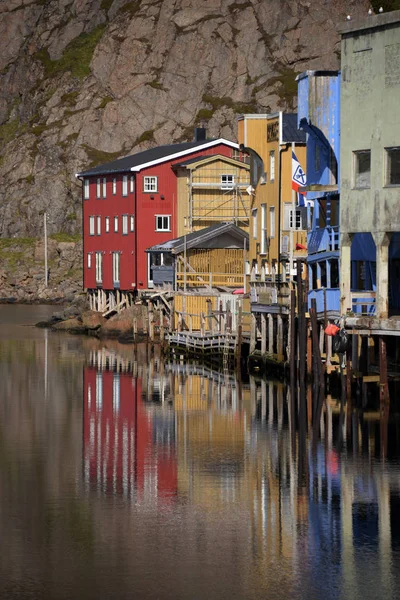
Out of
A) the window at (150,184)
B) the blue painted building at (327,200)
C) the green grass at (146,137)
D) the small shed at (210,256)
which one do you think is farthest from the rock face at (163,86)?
the blue painted building at (327,200)

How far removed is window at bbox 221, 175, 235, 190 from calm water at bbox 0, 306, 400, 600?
3772 cm

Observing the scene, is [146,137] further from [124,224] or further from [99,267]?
[124,224]

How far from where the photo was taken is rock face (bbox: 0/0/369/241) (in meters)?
171

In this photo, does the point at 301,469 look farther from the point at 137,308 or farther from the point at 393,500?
the point at 137,308

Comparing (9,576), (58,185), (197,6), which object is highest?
(197,6)

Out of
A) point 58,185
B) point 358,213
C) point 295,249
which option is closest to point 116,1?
point 58,185

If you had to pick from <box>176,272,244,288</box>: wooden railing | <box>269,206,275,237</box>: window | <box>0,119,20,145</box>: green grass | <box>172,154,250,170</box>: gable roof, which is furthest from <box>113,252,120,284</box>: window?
<box>0,119,20,145</box>: green grass

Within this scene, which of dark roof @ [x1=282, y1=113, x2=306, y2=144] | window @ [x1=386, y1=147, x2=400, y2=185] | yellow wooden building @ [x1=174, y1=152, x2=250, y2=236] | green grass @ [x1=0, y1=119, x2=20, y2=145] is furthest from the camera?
green grass @ [x1=0, y1=119, x2=20, y2=145]

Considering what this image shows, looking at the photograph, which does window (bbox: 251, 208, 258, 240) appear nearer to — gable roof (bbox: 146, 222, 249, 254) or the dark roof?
gable roof (bbox: 146, 222, 249, 254)

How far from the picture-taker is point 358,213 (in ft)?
150

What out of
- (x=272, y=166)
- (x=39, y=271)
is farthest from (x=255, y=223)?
(x=39, y=271)

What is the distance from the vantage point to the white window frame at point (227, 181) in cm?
8806

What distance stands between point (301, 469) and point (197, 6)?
154 metres

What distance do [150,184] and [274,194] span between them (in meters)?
26.2
